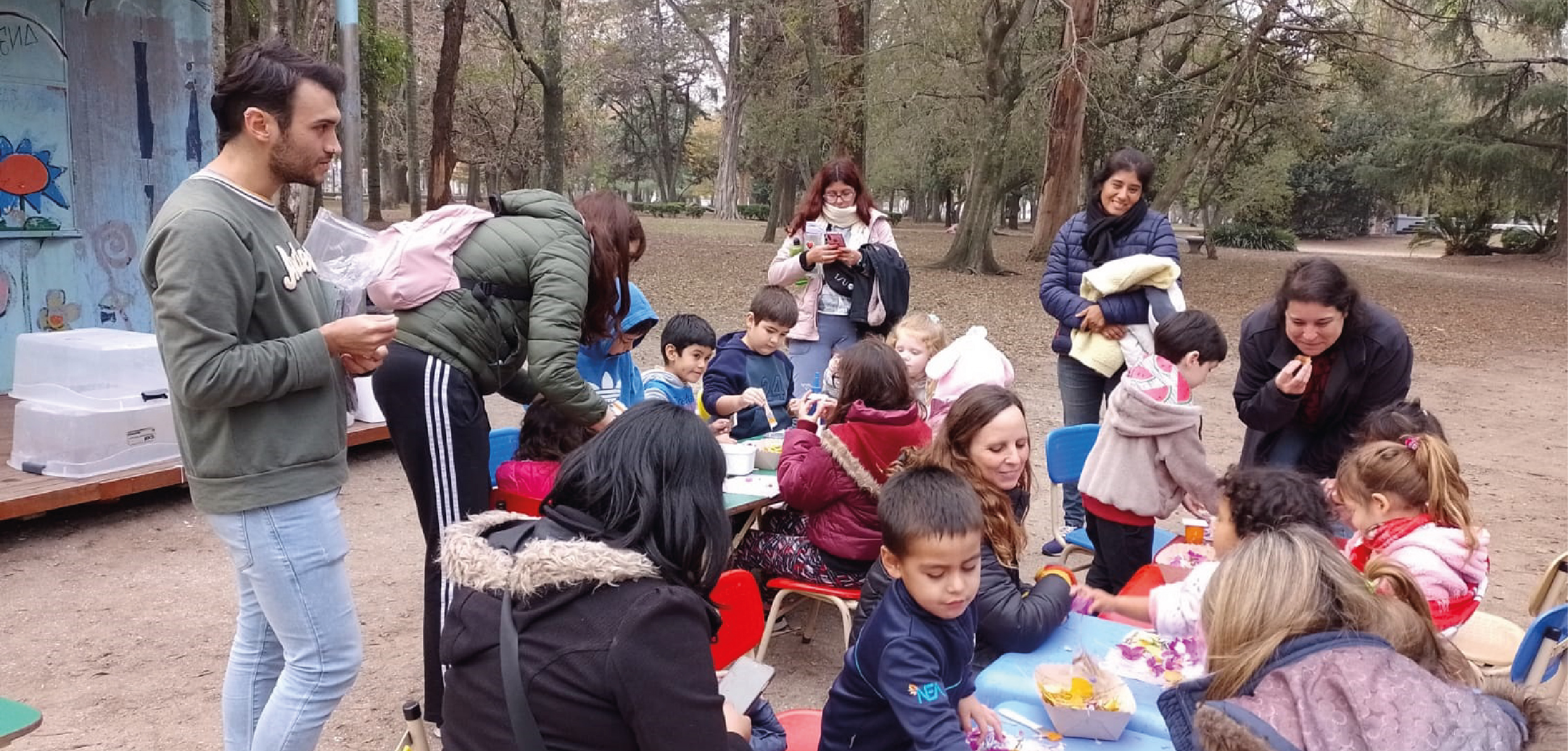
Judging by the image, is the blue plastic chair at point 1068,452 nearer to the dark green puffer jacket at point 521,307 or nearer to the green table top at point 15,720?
the dark green puffer jacket at point 521,307

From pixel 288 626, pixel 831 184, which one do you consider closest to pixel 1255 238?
pixel 831 184

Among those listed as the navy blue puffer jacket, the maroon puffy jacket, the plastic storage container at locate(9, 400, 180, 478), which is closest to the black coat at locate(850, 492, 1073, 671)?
the maroon puffy jacket

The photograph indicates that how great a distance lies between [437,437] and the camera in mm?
2631

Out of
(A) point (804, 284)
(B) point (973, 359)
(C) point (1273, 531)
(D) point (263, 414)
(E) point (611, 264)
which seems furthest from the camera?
(A) point (804, 284)

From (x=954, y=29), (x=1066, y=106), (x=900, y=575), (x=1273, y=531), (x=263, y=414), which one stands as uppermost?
(x=954, y=29)

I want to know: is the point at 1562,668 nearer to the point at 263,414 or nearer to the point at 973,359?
the point at 973,359

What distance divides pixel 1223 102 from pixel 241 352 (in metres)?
16.3

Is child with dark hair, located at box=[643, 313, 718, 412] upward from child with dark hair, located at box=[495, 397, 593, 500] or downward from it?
upward

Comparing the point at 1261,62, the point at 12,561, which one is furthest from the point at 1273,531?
the point at 1261,62

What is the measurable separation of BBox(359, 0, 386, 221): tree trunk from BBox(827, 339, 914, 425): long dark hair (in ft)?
47.4

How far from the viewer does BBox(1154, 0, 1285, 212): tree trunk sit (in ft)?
48.3

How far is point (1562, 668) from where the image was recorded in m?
2.46

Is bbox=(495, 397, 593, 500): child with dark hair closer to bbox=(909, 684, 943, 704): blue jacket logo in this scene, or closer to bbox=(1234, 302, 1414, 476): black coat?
bbox=(909, 684, 943, 704): blue jacket logo

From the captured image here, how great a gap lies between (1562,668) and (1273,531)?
1.30 meters
